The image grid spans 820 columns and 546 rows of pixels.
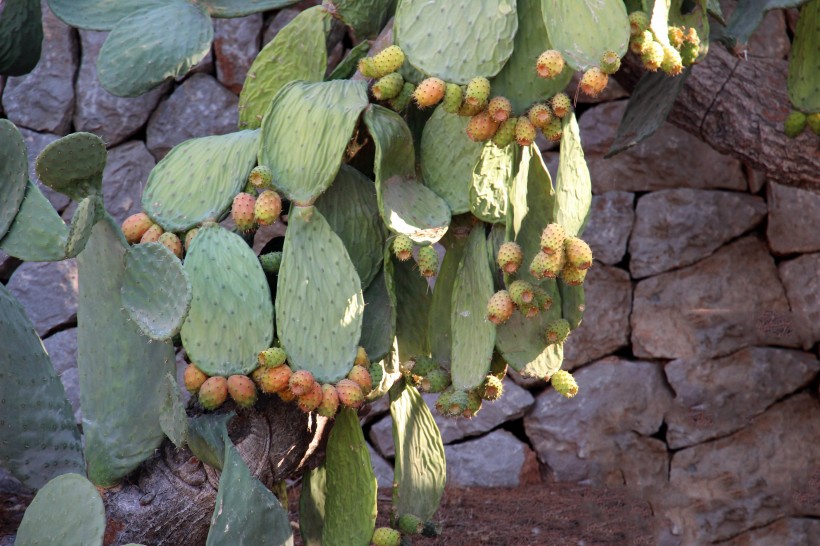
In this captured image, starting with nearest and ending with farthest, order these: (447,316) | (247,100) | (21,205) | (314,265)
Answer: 1. (21,205)
2. (314,265)
3. (447,316)
4. (247,100)

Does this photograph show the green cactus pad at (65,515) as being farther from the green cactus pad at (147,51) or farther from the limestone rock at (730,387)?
the limestone rock at (730,387)

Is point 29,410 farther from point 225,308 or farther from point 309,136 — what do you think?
point 309,136

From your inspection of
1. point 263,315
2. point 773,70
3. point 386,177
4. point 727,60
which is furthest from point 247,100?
point 773,70

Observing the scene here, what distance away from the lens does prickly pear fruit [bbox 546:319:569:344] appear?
71.2 inches

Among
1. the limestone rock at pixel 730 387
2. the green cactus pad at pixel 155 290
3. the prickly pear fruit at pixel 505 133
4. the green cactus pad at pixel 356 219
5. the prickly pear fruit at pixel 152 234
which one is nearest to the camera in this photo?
the green cactus pad at pixel 155 290

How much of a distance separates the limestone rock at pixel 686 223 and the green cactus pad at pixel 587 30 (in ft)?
5.61

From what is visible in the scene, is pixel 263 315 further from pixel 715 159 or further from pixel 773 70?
pixel 715 159

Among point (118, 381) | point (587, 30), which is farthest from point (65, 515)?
point (587, 30)

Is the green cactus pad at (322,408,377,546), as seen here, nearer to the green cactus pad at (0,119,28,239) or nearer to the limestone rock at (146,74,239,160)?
the green cactus pad at (0,119,28,239)

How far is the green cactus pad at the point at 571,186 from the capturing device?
66.6 inches

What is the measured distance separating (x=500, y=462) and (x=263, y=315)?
1.75 m

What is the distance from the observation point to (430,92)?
1.70m

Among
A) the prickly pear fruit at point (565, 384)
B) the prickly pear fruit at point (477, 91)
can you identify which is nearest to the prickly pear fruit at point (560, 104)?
the prickly pear fruit at point (477, 91)

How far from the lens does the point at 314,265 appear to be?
1.78 meters
